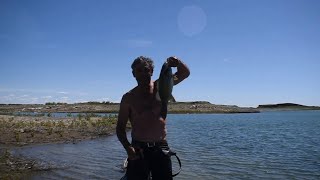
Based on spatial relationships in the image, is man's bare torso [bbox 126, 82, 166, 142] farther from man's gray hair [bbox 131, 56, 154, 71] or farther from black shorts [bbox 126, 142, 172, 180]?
man's gray hair [bbox 131, 56, 154, 71]

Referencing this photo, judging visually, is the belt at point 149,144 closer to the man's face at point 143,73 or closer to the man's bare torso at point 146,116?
the man's bare torso at point 146,116

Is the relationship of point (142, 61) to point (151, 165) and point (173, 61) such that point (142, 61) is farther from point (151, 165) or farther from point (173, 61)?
point (151, 165)

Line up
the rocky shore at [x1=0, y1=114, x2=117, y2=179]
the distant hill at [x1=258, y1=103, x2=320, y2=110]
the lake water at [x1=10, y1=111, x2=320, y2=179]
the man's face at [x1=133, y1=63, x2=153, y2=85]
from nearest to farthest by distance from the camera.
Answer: the man's face at [x1=133, y1=63, x2=153, y2=85]
the rocky shore at [x1=0, y1=114, x2=117, y2=179]
the lake water at [x1=10, y1=111, x2=320, y2=179]
the distant hill at [x1=258, y1=103, x2=320, y2=110]

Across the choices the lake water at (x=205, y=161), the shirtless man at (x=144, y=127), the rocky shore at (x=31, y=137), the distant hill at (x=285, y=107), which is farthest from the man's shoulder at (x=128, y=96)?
the distant hill at (x=285, y=107)

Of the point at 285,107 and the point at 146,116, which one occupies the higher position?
the point at 285,107

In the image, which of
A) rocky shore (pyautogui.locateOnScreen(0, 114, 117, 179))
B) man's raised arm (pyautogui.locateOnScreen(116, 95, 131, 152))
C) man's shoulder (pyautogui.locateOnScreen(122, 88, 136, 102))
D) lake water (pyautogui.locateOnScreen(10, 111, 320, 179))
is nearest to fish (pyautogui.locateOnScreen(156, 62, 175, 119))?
man's shoulder (pyautogui.locateOnScreen(122, 88, 136, 102))

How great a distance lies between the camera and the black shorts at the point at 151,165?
20.4ft

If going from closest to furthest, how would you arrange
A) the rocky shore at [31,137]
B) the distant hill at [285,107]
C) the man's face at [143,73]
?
the man's face at [143,73]
the rocky shore at [31,137]
the distant hill at [285,107]

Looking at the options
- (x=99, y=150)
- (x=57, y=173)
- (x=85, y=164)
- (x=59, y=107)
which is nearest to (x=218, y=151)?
(x=99, y=150)

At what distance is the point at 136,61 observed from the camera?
615 centimetres

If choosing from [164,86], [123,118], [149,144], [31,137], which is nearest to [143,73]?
[164,86]

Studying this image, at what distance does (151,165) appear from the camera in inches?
247

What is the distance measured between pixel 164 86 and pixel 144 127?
78 cm

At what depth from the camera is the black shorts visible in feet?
20.4
